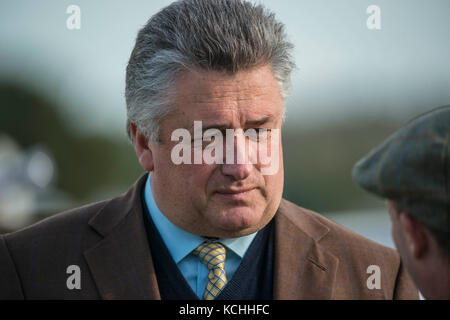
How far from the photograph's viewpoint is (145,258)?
218 centimetres

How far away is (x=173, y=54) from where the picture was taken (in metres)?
2.12

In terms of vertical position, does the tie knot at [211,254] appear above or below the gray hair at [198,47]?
below

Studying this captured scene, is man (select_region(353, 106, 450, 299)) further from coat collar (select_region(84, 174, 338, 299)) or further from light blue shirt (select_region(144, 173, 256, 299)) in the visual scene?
light blue shirt (select_region(144, 173, 256, 299))

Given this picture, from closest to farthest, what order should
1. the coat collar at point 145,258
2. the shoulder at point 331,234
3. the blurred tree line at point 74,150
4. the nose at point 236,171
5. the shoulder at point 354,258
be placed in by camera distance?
the nose at point 236,171
the coat collar at point 145,258
the shoulder at point 354,258
the shoulder at point 331,234
the blurred tree line at point 74,150

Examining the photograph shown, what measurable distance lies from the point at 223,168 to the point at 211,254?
440mm

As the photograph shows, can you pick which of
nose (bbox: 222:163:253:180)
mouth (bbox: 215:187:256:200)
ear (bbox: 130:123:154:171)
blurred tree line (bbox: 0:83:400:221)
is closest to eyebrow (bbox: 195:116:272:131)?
nose (bbox: 222:163:253:180)

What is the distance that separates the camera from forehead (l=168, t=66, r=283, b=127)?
2039mm

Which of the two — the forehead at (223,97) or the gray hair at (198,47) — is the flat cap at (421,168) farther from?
the gray hair at (198,47)

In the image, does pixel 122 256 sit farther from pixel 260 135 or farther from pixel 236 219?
pixel 260 135

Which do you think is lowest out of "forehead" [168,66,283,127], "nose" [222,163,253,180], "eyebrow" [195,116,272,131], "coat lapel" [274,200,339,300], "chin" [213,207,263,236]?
"coat lapel" [274,200,339,300]

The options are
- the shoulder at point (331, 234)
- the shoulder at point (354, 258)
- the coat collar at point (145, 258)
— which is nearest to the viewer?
the coat collar at point (145, 258)

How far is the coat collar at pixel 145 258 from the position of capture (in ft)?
6.97

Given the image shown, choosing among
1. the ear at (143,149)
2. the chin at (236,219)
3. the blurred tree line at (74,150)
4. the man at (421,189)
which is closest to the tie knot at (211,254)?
the chin at (236,219)
